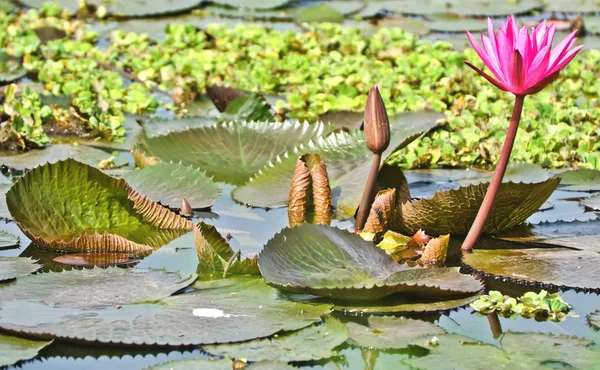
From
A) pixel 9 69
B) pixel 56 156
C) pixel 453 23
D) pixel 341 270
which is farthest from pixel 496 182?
pixel 453 23

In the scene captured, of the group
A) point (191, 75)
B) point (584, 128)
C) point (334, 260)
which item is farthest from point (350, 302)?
point (191, 75)

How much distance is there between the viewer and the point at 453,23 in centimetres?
647

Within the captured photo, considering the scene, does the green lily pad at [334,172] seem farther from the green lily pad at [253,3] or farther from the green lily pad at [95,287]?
the green lily pad at [253,3]

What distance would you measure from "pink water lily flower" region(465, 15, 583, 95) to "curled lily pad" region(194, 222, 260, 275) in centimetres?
72

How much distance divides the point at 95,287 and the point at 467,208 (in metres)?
1.01

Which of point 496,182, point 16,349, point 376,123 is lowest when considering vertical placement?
point 16,349

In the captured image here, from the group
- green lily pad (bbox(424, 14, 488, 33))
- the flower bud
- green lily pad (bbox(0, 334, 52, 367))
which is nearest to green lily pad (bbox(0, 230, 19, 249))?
green lily pad (bbox(0, 334, 52, 367))

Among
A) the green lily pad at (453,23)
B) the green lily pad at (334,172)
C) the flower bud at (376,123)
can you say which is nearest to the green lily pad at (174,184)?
the green lily pad at (334,172)

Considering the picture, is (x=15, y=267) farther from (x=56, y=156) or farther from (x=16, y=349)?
(x=56, y=156)

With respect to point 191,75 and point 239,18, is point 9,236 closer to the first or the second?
point 191,75

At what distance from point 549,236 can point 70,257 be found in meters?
1.32

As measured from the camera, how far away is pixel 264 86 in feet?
14.9

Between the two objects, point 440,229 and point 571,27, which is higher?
point 571,27

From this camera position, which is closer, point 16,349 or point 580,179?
point 16,349
